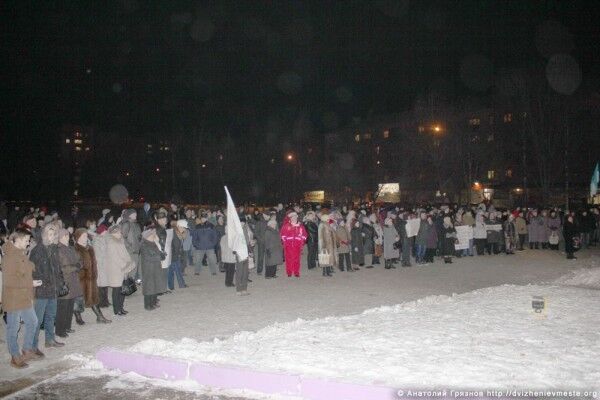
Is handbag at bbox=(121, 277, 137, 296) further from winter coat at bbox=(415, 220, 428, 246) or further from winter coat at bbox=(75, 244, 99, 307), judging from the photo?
winter coat at bbox=(415, 220, 428, 246)

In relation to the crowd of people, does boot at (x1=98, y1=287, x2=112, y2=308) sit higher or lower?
lower

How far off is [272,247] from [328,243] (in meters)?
1.82

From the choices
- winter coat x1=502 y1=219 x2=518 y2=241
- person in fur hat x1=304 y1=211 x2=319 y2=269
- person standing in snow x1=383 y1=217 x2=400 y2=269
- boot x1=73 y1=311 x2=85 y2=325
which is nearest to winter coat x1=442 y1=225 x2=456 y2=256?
person standing in snow x1=383 y1=217 x2=400 y2=269

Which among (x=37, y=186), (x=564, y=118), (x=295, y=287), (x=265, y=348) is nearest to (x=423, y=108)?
(x=564, y=118)

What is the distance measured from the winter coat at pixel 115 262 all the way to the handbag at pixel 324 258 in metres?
6.55

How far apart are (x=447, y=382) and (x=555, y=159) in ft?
146

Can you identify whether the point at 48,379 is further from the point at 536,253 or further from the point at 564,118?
the point at 564,118

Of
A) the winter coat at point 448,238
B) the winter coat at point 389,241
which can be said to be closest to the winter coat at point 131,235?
the winter coat at point 389,241

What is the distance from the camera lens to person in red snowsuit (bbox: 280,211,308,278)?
15367 mm

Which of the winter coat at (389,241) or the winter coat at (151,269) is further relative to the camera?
the winter coat at (389,241)

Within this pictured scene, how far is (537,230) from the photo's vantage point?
22719 mm

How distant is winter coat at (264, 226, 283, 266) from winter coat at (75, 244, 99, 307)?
19.9 ft

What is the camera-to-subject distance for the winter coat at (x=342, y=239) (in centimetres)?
1630

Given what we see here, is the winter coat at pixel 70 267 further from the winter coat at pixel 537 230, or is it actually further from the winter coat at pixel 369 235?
the winter coat at pixel 537 230
